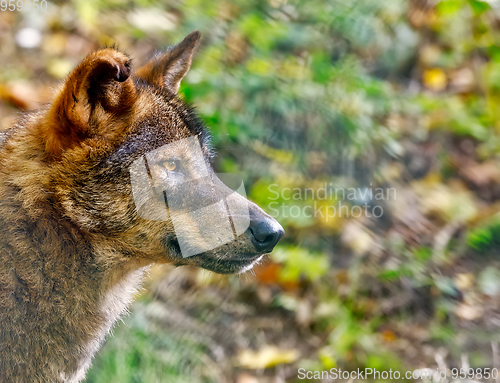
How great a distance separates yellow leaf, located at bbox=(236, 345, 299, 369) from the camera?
395cm

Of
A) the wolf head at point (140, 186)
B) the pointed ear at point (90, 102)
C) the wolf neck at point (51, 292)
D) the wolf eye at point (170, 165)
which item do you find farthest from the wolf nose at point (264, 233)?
the pointed ear at point (90, 102)

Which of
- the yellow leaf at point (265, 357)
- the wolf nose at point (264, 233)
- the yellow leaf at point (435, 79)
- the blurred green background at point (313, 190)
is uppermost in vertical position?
the wolf nose at point (264, 233)

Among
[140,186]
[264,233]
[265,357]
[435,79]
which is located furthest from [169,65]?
[435,79]

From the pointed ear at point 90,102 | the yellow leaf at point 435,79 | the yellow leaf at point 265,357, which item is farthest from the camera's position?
the yellow leaf at point 435,79

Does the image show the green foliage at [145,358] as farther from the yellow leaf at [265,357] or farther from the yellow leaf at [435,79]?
the yellow leaf at [435,79]

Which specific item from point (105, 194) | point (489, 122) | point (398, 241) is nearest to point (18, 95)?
point (105, 194)

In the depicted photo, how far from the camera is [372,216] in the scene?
505 centimetres

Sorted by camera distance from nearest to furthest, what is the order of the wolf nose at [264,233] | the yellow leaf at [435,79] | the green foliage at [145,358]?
the wolf nose at [264,233]
the green foliage at [145,358]
the yellow leaf at [435,79]

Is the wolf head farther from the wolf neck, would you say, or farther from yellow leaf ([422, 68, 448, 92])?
yellow leaf ([422, 68, 448, 92])

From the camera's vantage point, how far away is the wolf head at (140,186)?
7.44 feet

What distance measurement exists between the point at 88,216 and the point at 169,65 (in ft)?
3.96

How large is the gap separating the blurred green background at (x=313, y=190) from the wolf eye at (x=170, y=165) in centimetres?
127

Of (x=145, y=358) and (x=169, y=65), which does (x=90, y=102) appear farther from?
(x=145, y=358)

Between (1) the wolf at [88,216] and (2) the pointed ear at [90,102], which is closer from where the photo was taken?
(2) the pointed ear at [90,102]
